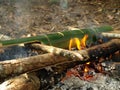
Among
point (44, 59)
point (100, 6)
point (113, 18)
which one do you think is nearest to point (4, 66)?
point (44, 59)

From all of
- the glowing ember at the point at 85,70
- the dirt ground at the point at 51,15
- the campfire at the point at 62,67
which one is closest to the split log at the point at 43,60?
the campfire at the point at 62,67

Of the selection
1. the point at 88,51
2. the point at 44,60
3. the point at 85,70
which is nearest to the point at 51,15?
the point at 85,70

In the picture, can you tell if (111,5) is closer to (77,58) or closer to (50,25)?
(50,25)

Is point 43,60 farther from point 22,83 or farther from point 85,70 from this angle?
point 85,70

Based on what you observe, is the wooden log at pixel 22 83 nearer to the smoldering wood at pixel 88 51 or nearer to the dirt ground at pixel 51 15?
the smoldering wood at pixel 88 51

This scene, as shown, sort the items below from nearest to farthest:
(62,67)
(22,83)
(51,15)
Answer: (22,83) → (62,67) → (51,15)

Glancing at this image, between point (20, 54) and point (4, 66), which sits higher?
point (4, 66)

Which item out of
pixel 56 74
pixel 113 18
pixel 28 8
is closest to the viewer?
pixel 56 74
